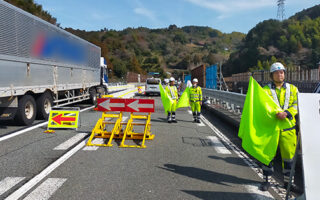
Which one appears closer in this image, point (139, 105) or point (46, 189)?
point (46, 189)

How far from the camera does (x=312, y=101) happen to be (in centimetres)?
354

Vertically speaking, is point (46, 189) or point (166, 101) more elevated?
point (166, 101)

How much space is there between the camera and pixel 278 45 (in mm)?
87625

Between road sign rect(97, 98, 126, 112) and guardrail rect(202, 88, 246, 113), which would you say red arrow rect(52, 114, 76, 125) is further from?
guardrail rect(202, 88, 246, 113)

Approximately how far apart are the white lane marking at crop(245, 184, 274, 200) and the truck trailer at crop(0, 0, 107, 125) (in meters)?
6.91

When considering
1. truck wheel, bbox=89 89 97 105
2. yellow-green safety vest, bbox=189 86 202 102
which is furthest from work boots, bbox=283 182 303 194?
truck wheel, bbox=89 89 97 105

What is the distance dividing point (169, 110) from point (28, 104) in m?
4.83

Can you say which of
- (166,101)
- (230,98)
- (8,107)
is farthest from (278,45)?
(8,107)

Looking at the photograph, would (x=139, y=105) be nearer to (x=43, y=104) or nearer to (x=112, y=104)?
(x=112, y=104)

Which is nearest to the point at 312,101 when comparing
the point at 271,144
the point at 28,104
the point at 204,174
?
the point at 271,144

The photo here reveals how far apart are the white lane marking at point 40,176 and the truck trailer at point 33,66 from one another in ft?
10.8

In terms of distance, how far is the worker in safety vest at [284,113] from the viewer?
4.24 meters

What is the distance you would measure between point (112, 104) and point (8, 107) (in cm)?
335

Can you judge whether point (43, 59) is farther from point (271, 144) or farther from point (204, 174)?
point (271, 144)
